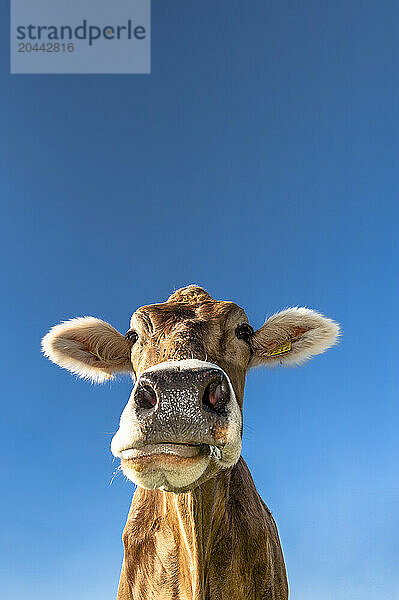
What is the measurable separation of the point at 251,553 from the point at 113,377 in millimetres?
2728

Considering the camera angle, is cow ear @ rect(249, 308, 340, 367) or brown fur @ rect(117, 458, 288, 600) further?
cow ear @ rect(249, 308, 340, 367)

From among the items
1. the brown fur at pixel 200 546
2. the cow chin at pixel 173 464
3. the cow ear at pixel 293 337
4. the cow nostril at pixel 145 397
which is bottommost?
the brown fur at pixel 200 546

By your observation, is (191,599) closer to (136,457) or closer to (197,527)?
(197,527)

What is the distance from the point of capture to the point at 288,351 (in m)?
7.65

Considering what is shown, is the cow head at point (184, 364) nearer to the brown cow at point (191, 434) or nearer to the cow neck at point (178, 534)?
the brown cow at point (191, 434)

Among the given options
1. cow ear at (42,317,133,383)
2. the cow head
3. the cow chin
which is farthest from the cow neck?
cow ear at (42,317,133,383)

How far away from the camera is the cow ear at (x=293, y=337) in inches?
290

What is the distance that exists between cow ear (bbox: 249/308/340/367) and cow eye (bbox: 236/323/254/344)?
1.96 ft

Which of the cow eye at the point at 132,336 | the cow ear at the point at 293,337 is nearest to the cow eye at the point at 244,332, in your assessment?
the cow ear at the point at 293,337

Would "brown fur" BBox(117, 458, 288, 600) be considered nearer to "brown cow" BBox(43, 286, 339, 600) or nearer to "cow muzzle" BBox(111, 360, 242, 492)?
"brown cow" BBox(43, 286, 339, 600)

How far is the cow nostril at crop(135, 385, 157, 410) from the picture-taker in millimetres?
4418

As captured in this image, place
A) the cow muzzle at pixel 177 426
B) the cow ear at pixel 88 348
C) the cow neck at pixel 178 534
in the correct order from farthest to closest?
the cow ear at pixel 88 348 < the cow neck at pixel 178 534 < the cow muzzle at pixel 177 426

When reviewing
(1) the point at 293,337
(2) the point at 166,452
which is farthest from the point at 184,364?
(1) the point at 293,337

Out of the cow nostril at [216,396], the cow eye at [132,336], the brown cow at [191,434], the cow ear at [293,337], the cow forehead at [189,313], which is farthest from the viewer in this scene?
the cow ear at [293,337]
